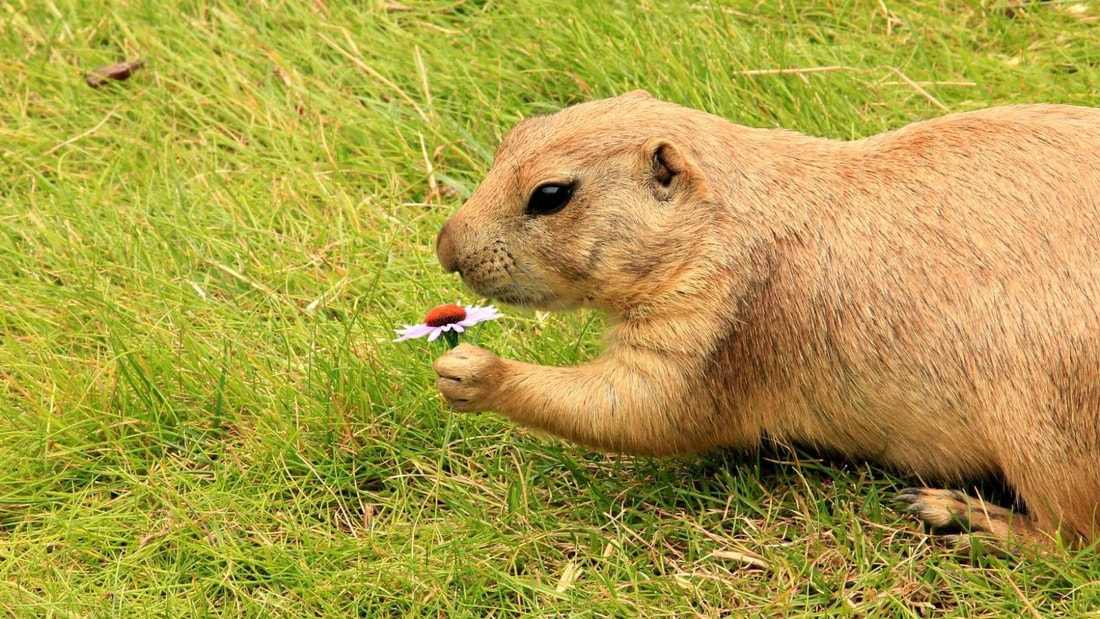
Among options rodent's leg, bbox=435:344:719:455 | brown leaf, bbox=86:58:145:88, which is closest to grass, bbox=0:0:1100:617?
brown leaf, bbox=86:58:145:88

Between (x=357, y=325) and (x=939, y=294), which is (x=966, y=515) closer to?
(x=939, y=294)

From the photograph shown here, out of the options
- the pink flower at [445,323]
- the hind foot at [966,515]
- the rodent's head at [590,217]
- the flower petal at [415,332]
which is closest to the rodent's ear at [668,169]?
the rodent's head at [590,217]

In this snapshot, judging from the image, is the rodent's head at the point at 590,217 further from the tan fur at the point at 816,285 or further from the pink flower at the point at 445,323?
the pink flower at the point at 445,323

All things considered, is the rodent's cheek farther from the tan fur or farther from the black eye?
the black eye

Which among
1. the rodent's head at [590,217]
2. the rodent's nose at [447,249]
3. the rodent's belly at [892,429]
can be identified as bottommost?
the rodent's belly at [892,429]

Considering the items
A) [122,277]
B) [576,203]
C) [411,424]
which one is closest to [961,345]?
[576,203]

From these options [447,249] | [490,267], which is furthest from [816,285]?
[447,249]
